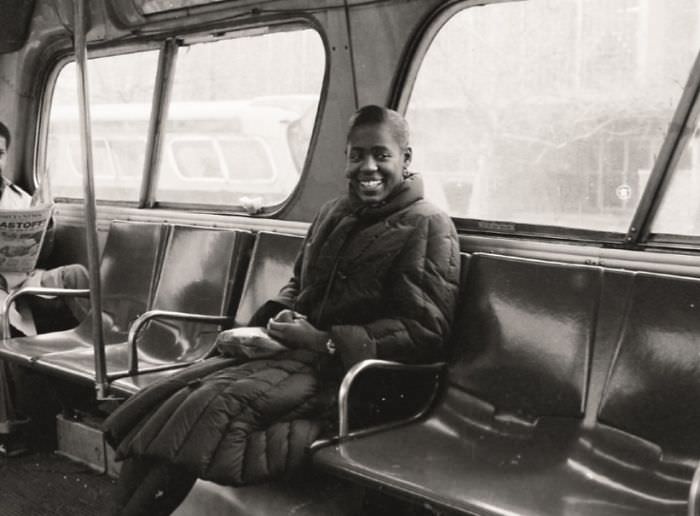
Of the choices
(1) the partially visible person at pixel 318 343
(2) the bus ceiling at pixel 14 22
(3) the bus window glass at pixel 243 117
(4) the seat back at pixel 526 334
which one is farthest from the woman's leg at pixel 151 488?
(2) the bus ceiling at pixel 14 22

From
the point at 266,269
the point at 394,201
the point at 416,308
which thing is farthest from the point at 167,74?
the point at 416,308

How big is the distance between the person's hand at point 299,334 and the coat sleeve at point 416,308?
0.19ft

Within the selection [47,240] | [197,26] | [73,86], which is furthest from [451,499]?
[73,86]

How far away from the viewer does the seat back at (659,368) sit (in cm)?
235

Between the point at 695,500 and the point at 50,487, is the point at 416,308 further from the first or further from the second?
the point at 50,487

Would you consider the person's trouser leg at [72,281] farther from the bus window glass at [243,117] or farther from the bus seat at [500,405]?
the bus seat at [500,405]

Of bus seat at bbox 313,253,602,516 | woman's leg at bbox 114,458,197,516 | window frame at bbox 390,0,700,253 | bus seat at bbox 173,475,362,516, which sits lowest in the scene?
bus seat at bbox 173,475,362,516

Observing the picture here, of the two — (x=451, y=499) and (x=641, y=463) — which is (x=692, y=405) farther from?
(x=451, y=499)

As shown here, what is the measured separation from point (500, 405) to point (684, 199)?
3.05 ft

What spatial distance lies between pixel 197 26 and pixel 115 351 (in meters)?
1.73

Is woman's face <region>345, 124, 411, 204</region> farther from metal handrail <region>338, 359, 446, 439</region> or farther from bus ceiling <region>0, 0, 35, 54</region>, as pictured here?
bus ceiling <region>0, 0, 35, 54</region>

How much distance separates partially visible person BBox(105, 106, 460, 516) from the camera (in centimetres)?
253

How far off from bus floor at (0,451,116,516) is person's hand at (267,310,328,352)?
1.23 meters

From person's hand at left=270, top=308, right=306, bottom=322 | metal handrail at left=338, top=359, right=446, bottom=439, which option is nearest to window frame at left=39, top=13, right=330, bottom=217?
person's hand at left=270, top=308, right=306, bottom=322
